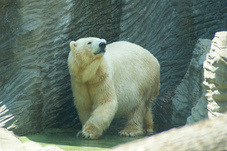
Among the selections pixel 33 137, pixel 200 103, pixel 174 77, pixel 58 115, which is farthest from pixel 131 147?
pixel 174 77

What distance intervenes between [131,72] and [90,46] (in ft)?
4.27

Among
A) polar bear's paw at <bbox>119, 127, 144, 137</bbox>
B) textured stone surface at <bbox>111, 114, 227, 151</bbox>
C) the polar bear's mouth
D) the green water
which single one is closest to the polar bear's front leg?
the green water

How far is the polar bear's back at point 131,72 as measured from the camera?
22.0 ft

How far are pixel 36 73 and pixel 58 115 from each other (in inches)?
44.4

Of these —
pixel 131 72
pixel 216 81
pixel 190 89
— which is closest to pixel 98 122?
pixel 131 72

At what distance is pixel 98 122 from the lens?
19.2 ft

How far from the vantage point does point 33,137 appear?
583cm

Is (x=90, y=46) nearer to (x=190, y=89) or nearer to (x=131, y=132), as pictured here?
(x=131, y=132)

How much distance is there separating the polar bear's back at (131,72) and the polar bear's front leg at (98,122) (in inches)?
24.9

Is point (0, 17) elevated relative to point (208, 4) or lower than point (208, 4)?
elevated

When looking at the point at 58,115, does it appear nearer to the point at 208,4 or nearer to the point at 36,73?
the point at 36,73

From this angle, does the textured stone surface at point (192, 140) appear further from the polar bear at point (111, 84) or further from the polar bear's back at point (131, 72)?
the polar bear's back at point (131, 72)

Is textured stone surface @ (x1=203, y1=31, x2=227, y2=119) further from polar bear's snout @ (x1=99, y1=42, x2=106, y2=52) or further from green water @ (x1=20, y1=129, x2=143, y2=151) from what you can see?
polar bear's snout @ (x1=99, y1=42, x2=106, y2=52)

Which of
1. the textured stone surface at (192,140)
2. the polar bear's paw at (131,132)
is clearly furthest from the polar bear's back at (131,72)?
the textured stone surface at (192,140)
